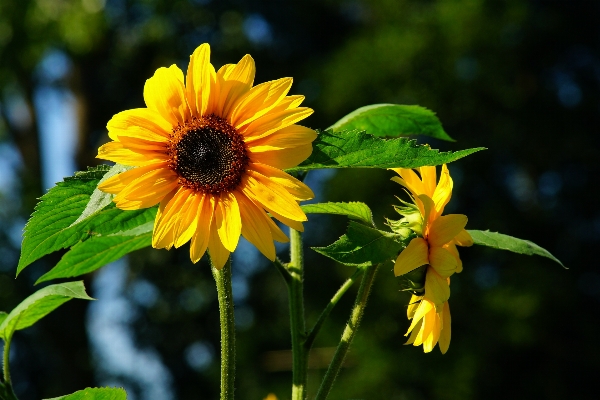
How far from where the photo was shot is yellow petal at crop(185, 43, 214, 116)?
592 mm

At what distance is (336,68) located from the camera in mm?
8344

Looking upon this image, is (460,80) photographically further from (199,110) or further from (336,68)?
(199,110)

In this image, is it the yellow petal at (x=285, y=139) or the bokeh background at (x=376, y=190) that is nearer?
the yellow petal at (x=285, y=139)

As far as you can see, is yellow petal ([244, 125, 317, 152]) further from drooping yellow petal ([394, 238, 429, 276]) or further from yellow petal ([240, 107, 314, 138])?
drooping yellow petal ([394, 238, 429, 276])

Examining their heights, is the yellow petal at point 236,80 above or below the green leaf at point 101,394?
above

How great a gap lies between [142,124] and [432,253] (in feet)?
0.75

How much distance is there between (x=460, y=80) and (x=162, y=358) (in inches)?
166

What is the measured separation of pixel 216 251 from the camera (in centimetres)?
58

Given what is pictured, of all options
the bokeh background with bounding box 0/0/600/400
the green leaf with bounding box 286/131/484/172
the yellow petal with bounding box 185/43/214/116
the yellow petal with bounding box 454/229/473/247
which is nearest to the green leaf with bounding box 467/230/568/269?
the yellow petal with bounding box 454/229/473/247

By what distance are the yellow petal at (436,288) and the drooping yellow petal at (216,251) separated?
0.49 ft

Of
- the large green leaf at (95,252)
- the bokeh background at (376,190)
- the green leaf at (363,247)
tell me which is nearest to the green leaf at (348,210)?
the green leaf at (363,247)

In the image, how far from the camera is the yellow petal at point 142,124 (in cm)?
59

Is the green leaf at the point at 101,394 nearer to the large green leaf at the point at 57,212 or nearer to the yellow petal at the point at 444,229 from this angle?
the large green leaf at the point at 57,212

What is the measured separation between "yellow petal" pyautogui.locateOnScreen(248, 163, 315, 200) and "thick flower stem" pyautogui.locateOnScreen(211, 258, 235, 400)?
7 centimetres
